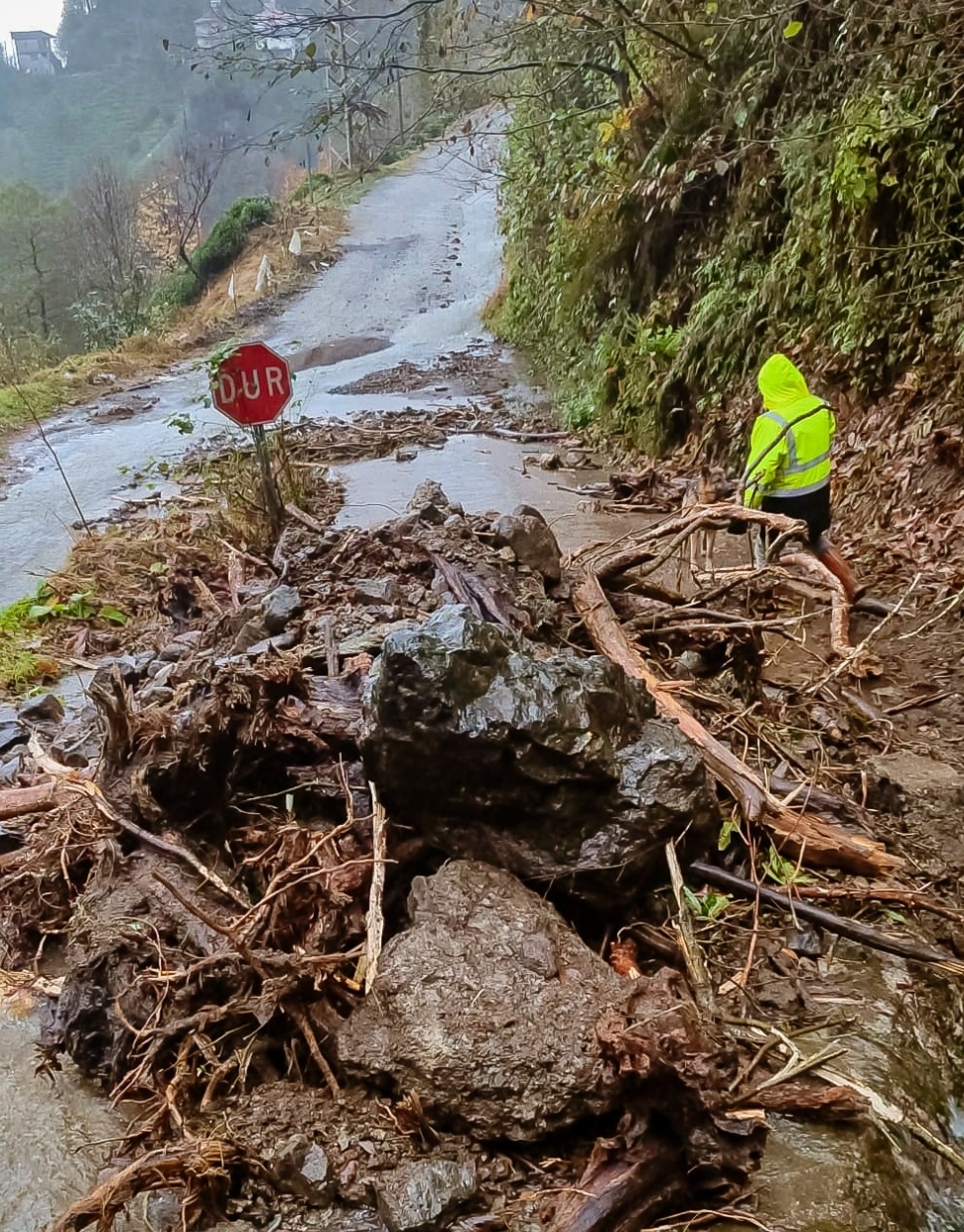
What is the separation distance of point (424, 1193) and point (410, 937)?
0.64 meters

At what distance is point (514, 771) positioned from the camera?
293 centimetres

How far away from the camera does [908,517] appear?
6.70m

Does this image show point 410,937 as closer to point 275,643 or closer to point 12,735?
point 275,643

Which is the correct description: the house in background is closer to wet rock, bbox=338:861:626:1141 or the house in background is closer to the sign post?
the sign post

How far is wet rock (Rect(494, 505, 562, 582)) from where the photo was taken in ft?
16.7

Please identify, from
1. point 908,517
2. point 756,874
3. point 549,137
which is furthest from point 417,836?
point 549,137

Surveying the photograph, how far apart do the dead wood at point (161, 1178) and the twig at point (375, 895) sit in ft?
1.75

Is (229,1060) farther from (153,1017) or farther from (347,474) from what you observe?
(347,474)

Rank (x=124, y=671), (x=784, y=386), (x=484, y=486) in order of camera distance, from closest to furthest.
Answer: (x=124, y=671), (x=784, y=386), (x=484, y=486)

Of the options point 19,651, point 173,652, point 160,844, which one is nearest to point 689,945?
point 160,844

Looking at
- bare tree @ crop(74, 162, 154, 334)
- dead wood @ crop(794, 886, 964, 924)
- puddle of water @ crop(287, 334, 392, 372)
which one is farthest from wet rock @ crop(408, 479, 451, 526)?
bare tree @ crop(74, 162, 154, 334)

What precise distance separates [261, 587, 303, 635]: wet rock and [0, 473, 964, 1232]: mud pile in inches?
14.2

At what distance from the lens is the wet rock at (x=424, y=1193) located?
212cm

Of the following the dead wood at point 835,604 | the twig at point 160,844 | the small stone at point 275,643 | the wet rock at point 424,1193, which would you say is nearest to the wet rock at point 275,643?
A: the small stone at point 275,643
